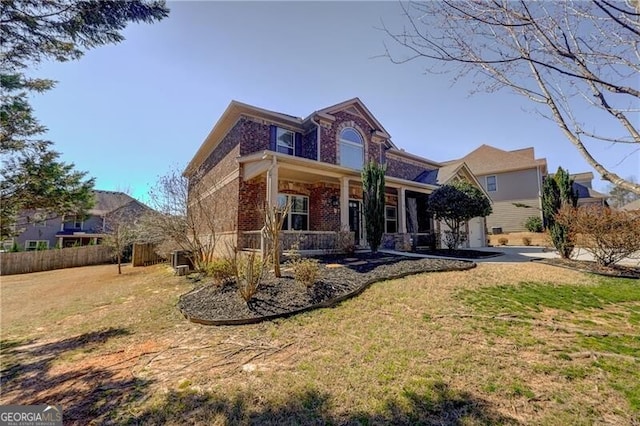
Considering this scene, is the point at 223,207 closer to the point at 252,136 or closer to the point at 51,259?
the point at 252,136

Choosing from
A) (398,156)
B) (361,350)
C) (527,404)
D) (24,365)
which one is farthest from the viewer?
(398,156)

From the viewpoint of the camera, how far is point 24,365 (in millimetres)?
4543

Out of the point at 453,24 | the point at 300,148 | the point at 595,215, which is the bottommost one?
the point at 595,215

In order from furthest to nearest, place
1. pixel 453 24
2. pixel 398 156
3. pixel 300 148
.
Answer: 1. pixel 398 156
2. pixel 300 148
3. pixel 453 24

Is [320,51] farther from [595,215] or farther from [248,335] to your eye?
[595,215]

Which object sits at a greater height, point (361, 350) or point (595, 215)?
point (595, 215)

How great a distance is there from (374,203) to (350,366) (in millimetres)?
8156

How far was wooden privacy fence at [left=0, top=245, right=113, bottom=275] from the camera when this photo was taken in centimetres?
1856

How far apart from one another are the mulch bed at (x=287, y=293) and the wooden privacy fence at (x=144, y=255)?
1234 centimetres

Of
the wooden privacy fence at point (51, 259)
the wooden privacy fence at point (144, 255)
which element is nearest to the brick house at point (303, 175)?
the wooden privacy fence at point (144, 255)

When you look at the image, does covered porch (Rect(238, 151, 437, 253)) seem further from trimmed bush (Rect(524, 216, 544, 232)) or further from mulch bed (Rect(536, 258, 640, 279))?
trimmed bush (Rect(524, 216, 544, 232))

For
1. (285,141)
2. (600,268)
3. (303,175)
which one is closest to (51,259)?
(285,141)

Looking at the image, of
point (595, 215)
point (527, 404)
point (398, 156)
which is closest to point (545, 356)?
point (527, 404)

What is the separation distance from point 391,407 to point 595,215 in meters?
10.9
